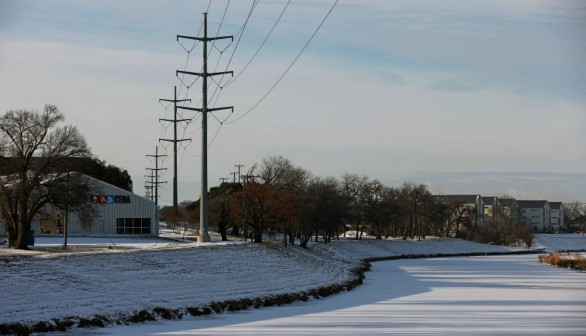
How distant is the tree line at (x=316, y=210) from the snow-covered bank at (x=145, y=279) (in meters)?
12.1

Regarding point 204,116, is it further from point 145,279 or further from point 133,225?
point 133,225

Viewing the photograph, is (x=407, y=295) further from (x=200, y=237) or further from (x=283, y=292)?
(x=200, y=237)

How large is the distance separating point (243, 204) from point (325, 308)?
3766 cm

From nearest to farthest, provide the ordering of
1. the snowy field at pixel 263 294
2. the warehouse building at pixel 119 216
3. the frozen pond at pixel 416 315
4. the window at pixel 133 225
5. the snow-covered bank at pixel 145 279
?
the frozen pond at pixel 416 315 → the snowy field at pixel 263 294 → the snow-covered bank at pixel 145 279 → the warehouse building at pixel 119 216 → the window at pixel 133 225

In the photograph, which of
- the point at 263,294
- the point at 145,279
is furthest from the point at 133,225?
the point at 263,294

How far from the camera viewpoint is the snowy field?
2619 cm

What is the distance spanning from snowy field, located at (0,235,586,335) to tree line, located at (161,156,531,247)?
13.4 metres

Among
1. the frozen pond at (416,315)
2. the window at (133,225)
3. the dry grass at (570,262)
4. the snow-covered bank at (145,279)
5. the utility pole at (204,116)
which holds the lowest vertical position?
the dry grass at (570,262)

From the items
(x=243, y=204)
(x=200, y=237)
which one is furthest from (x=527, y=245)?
(x=200, y=237)

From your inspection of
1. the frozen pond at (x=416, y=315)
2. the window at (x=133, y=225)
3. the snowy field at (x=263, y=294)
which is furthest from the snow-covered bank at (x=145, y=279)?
the window at (x=133, y=225)

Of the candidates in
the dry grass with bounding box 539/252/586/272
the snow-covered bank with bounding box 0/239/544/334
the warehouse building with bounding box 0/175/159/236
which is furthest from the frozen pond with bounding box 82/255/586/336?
the warehouse building with bounding box 0/175/159/236

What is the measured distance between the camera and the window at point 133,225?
81.8m

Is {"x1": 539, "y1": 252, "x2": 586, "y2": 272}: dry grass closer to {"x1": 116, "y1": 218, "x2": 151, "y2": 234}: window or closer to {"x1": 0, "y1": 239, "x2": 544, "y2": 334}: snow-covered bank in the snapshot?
{"x1": 0, "y1": 239, "x2": 544, "y2": 334}: snow-covered bank

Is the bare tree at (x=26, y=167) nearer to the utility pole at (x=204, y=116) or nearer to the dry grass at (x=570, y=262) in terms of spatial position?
the utility pole at (x=204, y=116)
